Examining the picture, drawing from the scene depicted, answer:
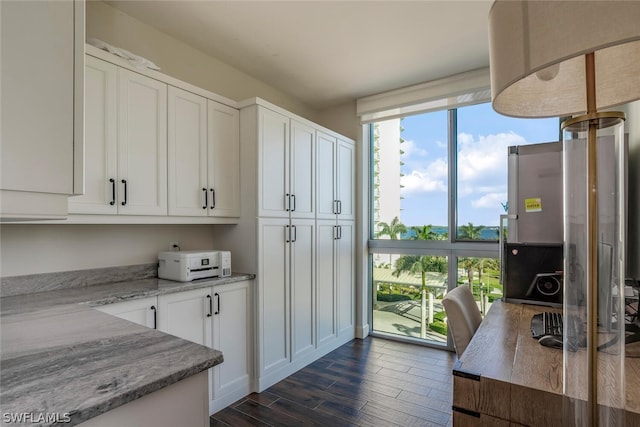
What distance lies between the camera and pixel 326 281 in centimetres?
333

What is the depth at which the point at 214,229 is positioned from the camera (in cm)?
290

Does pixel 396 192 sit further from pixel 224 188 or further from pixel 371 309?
pixel 224 188

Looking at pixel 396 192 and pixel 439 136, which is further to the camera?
pixel 396 192

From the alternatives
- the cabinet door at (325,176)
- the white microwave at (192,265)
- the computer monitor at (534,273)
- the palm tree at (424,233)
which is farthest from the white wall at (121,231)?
the computer monitor at (534,273)

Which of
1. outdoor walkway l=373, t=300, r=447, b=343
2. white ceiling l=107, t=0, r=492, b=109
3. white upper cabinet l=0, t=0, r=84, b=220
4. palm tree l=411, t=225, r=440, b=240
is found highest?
white ceiling l=107, t=0, r=492, b=109

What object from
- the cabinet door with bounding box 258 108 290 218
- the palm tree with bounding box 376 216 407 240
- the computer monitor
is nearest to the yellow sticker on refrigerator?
the computer monitor

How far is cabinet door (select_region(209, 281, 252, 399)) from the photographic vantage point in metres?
2.31

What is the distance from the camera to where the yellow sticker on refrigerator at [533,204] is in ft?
7.45

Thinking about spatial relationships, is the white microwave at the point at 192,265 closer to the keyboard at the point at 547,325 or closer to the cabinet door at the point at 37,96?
the cabinet door at the point at 37,96

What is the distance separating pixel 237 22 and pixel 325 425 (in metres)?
2.85

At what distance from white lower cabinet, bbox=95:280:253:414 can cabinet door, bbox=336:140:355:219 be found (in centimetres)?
149

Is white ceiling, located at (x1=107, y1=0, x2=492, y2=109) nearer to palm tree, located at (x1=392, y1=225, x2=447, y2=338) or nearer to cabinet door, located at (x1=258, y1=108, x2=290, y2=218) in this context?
cabinet door, located at (x1=258, y1=108, x2=290, y2=218)

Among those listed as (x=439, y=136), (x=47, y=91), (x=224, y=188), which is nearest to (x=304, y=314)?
(x=224, y=188)

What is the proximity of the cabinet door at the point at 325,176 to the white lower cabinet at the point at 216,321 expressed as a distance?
1144 mm
